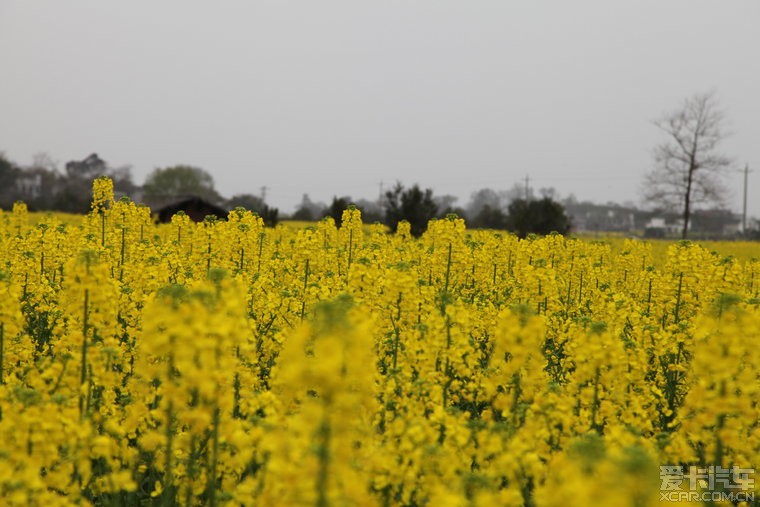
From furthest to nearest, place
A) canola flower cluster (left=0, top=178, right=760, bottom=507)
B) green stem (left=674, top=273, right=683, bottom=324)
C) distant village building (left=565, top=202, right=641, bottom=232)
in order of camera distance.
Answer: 1. distant village building (left=565, top=202, right=641, bottom=232)
2. green stem (left=674, top=273, right=683, bottom=324)
3. canola flower cluster (left=0, top=178, right=760, bottom=507)

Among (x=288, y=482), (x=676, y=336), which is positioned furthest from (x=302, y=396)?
(x=676, y=336)

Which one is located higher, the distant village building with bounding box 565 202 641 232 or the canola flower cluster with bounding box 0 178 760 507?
the distant village building with bounding box 565 202 641 232

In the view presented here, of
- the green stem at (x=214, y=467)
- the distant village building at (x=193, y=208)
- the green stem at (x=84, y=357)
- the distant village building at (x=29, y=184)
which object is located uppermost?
the distant village building at (x=29, y=184)

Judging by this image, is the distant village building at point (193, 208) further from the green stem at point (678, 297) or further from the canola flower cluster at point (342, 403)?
the green stem at point (678, 297)

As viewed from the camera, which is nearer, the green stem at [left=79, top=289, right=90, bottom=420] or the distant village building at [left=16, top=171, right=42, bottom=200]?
the green stem at [left=79, top=289, right=90, bottom=420]

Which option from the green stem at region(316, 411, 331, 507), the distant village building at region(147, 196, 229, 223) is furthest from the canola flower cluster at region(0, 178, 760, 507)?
the distant village building at region(147, 196, 229, 223)

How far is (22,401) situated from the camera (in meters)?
3.63

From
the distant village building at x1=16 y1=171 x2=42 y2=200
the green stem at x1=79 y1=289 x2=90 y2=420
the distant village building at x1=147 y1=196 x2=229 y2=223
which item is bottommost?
the green stem at x1=79 y1=289 x2=90 y2=420

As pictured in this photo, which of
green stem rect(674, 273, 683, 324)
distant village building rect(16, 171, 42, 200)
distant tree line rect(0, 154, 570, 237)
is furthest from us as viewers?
distant village building rect(16, 171, 42, 200)

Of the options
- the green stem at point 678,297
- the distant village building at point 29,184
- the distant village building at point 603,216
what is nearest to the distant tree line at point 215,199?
the distant village building at point 29,184

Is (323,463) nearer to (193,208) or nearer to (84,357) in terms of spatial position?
(84,357)

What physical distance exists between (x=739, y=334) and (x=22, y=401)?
426 cm

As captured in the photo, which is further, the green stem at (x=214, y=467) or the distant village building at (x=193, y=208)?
the distant village building at (x=193, y=208)

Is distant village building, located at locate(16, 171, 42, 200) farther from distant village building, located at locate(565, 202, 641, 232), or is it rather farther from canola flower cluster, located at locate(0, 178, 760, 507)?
distant village building, located at locate(565, 202, 641, 232)
